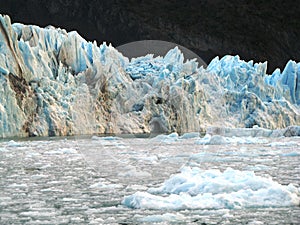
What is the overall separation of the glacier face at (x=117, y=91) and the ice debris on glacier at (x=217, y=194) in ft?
63.4

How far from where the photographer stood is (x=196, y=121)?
33.5 metres

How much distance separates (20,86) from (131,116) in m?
8.84

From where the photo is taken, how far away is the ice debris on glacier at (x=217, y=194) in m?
4.86

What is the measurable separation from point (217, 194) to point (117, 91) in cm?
2668

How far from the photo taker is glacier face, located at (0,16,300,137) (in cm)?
2573

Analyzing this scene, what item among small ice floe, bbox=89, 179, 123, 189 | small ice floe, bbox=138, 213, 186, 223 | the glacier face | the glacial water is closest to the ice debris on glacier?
the glacial water

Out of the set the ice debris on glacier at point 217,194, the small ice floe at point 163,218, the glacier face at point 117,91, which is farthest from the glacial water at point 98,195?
the glacier face at point 117,91

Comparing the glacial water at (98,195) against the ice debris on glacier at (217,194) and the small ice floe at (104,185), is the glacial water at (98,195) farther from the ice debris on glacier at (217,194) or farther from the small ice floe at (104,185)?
the ice debris on glacier at (217,194)

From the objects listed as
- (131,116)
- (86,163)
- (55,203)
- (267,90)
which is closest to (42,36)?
(131,116)

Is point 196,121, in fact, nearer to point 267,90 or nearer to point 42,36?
point 267,90

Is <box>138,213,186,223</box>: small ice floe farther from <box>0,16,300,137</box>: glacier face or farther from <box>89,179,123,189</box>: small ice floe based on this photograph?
<box>0,16,300,137</box>: glacier face

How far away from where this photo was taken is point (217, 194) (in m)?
5.30

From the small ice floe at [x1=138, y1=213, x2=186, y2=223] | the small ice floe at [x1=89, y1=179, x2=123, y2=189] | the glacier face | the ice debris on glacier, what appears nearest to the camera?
the small ice floe at [x1=138, y1=213, x2=186, y2=223]

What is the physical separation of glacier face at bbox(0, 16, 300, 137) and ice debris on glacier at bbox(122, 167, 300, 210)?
63.4 ft
